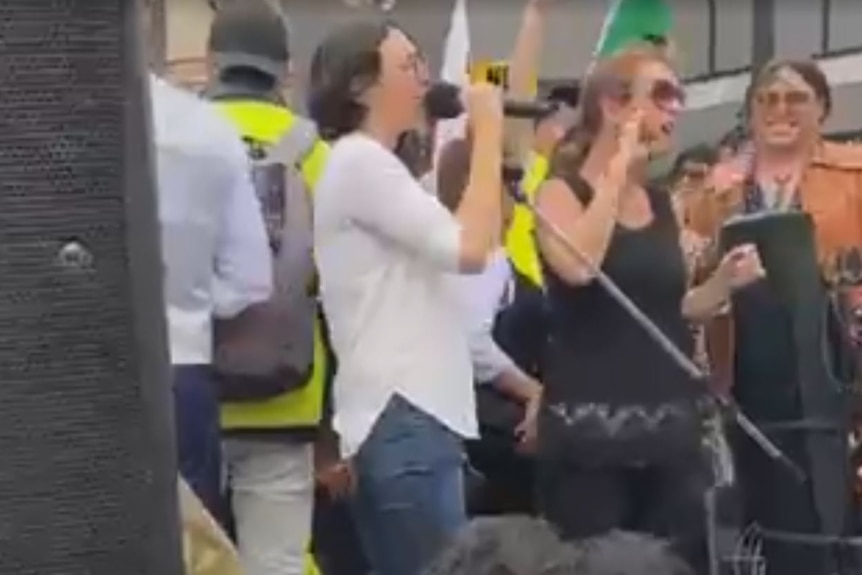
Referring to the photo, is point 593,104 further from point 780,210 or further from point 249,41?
point 249,41

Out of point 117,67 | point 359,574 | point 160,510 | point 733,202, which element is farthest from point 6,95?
point 733,202

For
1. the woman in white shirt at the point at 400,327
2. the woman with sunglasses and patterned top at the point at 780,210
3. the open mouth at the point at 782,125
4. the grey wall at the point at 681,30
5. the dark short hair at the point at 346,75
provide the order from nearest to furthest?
the woman in white shirt at the point at 400,327 → the dark short hair at the point at 346,75 → the woman with sunglasses and patterned top at the point at 780,210 → the open mouth at the point at 782,125 → the grey wall at the point at 681,30

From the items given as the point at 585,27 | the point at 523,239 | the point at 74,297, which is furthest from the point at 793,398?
the point at 585,27

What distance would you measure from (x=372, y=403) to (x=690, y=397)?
831mm

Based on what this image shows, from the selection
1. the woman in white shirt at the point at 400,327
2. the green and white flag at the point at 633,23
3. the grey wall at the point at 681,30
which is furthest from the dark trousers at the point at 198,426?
the grey wall at the point at 681,30

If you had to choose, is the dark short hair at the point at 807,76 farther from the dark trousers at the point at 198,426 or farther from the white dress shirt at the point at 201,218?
the dark trousers at the point at 198,426

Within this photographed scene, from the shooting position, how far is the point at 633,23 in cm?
596

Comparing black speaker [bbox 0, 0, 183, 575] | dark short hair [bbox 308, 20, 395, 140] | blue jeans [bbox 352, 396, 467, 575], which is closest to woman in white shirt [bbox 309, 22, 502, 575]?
blue jeans [bbox 352, 396, 467, 575]

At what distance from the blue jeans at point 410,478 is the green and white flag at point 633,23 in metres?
1.93

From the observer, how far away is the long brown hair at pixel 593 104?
465cm

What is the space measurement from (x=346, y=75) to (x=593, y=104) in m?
0.67

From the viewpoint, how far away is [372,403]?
4035mm

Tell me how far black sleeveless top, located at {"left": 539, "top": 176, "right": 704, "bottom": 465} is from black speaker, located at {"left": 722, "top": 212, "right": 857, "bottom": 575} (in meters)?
0.41

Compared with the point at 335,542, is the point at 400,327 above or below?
above
